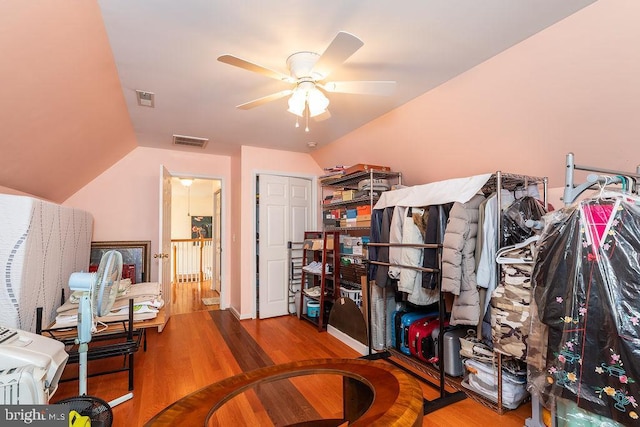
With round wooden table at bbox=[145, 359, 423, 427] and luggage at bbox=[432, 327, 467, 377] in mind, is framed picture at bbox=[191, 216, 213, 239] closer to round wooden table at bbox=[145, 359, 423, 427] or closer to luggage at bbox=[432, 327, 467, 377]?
luggage at bbox=[432, 327, 467, 377]

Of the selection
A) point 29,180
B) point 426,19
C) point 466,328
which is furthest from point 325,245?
point 29,180

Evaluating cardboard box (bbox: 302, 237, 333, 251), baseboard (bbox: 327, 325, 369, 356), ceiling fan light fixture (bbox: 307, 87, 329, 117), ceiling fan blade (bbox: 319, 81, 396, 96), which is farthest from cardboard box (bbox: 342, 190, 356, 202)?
ceiling fan blade (bbox: 319, 81, 396, 96)

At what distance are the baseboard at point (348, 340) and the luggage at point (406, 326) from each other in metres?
0.35

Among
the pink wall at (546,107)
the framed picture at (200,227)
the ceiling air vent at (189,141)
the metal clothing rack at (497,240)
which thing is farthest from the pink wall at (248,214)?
the framed picture at (200,227)

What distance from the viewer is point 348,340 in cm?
332

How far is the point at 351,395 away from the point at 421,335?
142 centimetres

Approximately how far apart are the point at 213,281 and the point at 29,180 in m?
4.17

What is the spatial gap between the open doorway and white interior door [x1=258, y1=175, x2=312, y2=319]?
0.96 m

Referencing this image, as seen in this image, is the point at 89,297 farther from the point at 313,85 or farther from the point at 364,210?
the point at 364,210

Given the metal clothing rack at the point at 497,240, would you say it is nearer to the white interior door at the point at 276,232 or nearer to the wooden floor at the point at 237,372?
the wooden floor at the point at 237,372

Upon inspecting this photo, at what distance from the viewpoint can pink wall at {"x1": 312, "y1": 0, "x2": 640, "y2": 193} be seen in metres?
1.62

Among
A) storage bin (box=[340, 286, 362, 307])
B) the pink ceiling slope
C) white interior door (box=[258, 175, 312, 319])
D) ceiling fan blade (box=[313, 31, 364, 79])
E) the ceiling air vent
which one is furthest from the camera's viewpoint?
white interior door (box=[258, 175, 312, 319])

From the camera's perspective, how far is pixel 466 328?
104 inches

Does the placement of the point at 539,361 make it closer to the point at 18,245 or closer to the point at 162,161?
the point at 18,245
